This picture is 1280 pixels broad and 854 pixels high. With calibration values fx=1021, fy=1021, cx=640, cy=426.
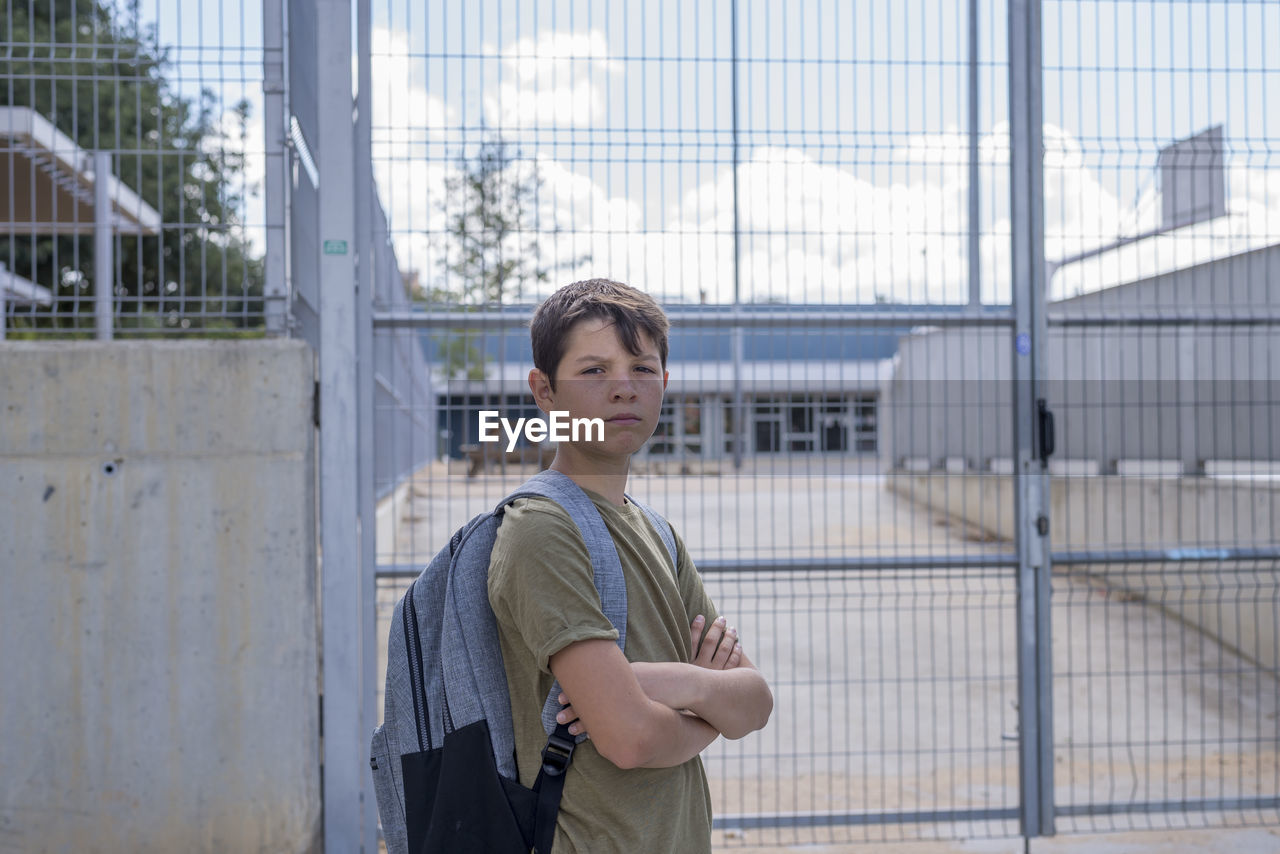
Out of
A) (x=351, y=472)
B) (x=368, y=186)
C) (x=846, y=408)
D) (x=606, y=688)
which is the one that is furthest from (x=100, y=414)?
(x=606, y=688)

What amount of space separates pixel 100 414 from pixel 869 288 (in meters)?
3.15

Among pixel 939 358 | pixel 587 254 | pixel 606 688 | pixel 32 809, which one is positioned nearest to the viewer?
pixel 606 688

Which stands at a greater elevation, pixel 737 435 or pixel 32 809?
pixel 737 435

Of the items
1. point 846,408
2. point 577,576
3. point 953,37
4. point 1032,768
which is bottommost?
point 1032,768

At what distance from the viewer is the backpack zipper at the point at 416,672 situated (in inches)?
65.7

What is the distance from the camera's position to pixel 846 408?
14.3 feet

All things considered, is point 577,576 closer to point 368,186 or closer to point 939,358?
point 368,186

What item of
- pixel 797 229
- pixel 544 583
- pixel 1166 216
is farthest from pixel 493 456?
pixel 1166 216

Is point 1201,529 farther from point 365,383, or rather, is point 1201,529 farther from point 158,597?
point 158,597

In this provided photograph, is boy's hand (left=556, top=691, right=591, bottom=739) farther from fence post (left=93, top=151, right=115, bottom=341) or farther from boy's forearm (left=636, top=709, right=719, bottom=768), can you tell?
fence post (left=93, top=151, right=115, bottom=341)

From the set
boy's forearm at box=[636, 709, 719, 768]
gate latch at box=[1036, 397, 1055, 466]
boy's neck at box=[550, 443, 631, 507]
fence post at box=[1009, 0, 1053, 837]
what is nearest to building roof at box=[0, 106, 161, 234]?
boy's neck at box=[550, 443, 631, 507]

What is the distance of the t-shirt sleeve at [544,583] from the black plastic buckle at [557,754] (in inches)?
4.2

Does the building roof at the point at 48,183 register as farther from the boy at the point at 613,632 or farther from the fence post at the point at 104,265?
the boy at the point at 613,632

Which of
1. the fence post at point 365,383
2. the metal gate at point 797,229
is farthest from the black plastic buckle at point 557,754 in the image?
the fence post at point 365,383
